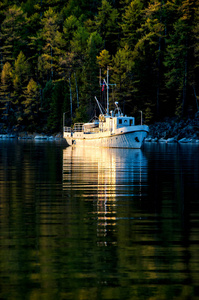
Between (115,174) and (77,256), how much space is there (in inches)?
568

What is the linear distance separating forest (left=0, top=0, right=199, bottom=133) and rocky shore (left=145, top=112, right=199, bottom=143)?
2383 millimetres

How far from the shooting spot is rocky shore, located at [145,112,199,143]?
73.9 meters

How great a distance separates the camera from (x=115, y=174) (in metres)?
22.2

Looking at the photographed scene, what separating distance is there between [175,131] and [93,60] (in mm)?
28975

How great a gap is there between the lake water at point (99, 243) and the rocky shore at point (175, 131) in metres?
58.2

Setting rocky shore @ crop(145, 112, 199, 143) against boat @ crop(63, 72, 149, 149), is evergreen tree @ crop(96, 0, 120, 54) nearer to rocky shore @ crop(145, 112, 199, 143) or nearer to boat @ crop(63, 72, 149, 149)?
rocky shore @ crop(145, 112, 199, 143)

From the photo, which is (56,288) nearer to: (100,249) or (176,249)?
(100,249)

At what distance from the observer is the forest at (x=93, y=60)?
8259cm

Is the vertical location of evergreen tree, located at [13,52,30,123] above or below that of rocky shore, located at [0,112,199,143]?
above

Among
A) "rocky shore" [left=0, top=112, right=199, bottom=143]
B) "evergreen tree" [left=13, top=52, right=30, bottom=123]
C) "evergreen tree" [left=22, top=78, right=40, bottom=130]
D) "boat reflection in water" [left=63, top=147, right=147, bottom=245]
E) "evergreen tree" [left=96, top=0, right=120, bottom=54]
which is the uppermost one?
"evergreen tree" [left=96, top=0, right=120, bottom=54]

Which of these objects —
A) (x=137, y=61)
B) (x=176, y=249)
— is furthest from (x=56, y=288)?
(x=137, y=61)

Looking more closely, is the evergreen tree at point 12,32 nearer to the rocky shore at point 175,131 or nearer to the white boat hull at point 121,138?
the rocky shore at point 175,131

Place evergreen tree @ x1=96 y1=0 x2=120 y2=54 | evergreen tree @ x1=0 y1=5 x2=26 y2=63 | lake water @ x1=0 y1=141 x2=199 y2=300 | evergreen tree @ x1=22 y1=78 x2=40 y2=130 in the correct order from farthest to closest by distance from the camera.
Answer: evergreen tree @ x1=0 y1=5 x2=26 y2=63, evergreen tree @ x1=22 y1=78 x2=40 y2=130, evergreen tree @ x1=96 y1=0 x2=120 y2=54, lake water @ x1=0 y1=141 x2=199 y2=300

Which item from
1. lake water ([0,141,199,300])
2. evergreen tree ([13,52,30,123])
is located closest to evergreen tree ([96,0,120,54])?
evergreen tree ([13,52,30,123])
